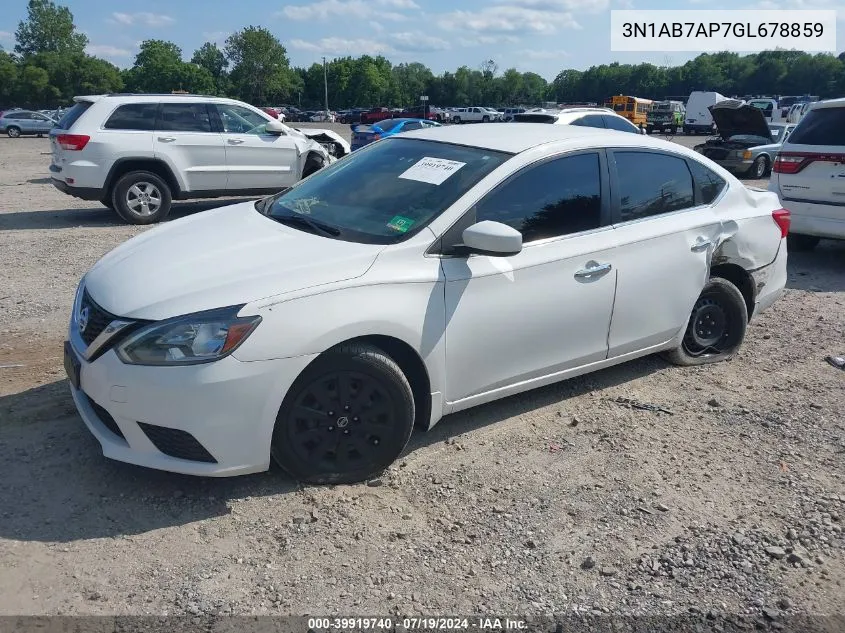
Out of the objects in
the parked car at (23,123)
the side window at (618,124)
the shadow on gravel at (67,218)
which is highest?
the parked car at (23,123)

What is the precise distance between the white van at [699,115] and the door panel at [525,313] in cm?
4304

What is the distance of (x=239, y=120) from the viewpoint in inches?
437

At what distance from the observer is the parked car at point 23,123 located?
39.2 metres

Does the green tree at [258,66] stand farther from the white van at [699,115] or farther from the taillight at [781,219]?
the taillight at [781,219]

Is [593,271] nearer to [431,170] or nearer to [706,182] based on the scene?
[431,170]

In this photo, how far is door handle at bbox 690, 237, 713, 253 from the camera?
15.4 feet

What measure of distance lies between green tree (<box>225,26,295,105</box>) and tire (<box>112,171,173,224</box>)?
105349mm

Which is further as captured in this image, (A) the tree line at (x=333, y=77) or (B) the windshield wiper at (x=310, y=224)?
(A) the tree line at (x=333, y=77)

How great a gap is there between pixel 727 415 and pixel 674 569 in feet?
5.67

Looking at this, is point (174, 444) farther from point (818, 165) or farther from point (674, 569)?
point (818, 165)

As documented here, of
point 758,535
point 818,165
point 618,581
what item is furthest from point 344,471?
point 818,165

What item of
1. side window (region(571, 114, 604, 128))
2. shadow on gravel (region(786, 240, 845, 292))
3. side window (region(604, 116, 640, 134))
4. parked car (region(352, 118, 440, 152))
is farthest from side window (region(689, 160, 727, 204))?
parked car (region(352, 118, 440, 152))

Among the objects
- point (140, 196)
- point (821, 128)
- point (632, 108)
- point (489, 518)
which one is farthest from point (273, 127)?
point (632, 108)

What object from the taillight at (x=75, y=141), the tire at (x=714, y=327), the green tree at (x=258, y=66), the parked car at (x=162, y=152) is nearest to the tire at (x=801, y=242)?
the tire at (x=714, y=327)
